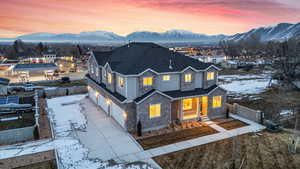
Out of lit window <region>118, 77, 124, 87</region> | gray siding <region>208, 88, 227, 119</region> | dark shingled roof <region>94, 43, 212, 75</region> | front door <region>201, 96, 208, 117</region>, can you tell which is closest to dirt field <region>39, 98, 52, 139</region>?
lit window <region>118, 77, 124, 87</region>

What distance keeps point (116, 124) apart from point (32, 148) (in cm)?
654

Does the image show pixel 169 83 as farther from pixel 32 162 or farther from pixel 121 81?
pixel 32 162

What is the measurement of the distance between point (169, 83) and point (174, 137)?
5054 mm

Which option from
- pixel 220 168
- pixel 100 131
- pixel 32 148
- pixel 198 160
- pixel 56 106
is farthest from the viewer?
pixel 56 106

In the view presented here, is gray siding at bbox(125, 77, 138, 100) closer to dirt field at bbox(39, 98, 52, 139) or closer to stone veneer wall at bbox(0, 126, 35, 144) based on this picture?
dirt field at bbox(39, 98, 52, 139)

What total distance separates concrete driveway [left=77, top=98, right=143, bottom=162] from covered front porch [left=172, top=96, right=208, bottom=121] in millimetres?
5076

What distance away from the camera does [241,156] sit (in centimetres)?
1202

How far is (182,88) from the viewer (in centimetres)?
1798

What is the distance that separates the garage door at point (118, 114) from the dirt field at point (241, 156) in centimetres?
530

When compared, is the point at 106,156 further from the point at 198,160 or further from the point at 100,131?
the point at 198,160

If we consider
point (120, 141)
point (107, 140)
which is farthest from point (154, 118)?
point (107, 140)

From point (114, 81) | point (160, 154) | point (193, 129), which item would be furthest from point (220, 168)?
point (114, 81)

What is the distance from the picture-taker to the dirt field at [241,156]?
11.1 meters

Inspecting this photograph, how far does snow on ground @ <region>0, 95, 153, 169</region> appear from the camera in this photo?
11266 mm
